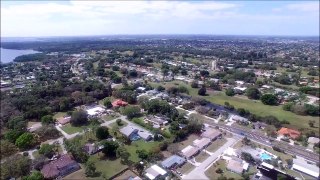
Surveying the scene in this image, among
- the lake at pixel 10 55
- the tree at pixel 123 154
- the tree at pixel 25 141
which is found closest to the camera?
the tree at pixel 123 154

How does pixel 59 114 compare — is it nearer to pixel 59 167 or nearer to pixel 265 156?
pixel 59 167

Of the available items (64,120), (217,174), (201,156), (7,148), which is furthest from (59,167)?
(217,174)

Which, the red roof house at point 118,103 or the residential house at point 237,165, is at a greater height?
the red roof house at point 118,103

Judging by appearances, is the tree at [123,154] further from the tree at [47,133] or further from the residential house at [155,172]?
the tree at [47,133]

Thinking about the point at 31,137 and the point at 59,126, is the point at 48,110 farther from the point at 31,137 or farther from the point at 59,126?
the point at 31,137

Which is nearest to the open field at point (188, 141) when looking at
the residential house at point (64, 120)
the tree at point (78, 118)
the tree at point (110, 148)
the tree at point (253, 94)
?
the tree at point (110, 148)

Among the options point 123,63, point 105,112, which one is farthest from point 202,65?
point 105,112
